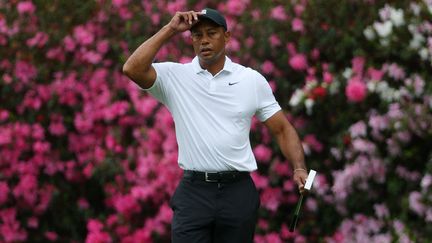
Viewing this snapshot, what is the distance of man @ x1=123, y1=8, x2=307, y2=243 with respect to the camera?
15.0 feet

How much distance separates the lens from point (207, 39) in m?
4.59

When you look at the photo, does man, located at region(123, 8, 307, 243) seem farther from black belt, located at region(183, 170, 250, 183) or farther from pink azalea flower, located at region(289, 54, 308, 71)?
pink azalea flower, located at region(289, 54, 308, 71)

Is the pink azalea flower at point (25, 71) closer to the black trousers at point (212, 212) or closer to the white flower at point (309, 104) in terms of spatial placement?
the white flower at point (309, 104)

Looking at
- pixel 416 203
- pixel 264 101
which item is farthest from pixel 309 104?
pixel 264 101

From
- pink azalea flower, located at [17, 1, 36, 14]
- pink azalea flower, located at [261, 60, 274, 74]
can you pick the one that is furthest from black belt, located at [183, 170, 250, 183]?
pink azalea flower, located at [17, 1, 36, 14]

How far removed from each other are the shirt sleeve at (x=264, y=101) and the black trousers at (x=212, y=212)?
1.27ft

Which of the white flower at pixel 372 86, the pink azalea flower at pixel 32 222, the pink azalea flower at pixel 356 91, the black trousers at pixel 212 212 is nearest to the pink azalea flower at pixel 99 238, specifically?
the pink azalea flower at pixel 32 222

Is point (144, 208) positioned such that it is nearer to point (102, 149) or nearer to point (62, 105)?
point (102, 149)

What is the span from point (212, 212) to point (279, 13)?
2.56 metres

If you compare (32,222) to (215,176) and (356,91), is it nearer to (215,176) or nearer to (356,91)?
(356,91)

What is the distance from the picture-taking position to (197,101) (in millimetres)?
4656

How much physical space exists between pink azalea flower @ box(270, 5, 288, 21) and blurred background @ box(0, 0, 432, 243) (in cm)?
4

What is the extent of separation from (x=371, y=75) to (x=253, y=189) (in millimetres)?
1735

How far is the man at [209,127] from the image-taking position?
456 cm
